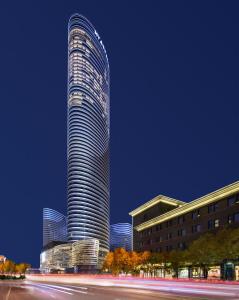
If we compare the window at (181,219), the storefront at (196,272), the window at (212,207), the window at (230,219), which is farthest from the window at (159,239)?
the window at (230,219)

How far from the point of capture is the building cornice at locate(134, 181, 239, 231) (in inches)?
3142

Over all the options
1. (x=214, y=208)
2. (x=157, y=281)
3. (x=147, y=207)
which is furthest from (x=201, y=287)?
(x=147, y=207)

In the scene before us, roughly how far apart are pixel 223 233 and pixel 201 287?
91.0ft

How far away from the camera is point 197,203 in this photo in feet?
302

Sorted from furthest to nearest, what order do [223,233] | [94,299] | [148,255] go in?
[148,255] → [223,233] → [94,299]

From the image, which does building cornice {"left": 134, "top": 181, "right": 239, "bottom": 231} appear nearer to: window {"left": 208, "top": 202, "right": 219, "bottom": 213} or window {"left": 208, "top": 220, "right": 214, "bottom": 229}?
window {"left": 208, "top": 202, "right": 219, "bottom": 213}

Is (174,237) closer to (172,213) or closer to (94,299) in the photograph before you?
(172,213)

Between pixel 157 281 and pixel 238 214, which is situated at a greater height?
pixel 238 214

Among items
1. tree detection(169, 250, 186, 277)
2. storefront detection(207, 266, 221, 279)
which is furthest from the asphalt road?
tree detection(169, 250, 186, 277)

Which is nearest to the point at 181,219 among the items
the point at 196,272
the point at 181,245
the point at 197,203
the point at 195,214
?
the point at 181,245

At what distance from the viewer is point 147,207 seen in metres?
129

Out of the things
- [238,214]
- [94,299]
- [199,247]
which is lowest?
[94,299]

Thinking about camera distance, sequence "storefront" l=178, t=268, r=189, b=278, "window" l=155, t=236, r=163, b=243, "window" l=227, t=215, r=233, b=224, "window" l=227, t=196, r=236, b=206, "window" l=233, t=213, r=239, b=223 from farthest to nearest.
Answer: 1. "window" l=155, t=236, r=163, b=243
2. "storefront" l=178, t=268, r=189, b=278
3. "window" l=227, t=215, r=233, b=224
4. "window" l=227, t=196, r=236, b=206
5. "window" l=233, t=213, r=239, b=223

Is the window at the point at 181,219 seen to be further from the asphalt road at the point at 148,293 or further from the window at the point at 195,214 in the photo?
the asphalt road at the point at 148,293
